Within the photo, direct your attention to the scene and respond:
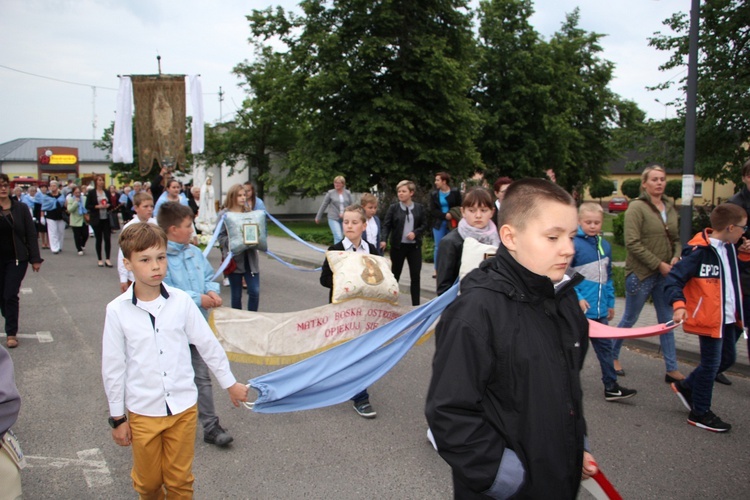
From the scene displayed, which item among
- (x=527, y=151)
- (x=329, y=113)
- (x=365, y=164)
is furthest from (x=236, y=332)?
(x=527, y=151)

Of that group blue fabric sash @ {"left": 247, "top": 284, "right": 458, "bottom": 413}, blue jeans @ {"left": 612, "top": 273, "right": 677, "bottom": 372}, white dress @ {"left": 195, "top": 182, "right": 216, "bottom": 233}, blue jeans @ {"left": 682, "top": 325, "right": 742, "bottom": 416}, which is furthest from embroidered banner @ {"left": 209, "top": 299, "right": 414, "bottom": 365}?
white dress @ {"left": 195, "top": 182, "right": 216, "bottom": 233}

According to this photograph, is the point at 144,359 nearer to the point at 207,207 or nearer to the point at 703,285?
the point at 703,285

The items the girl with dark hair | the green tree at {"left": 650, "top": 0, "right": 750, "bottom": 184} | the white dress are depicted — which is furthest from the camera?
the green tree at {"left": 650, "top": 0, "right": 750, "bottom": 184}

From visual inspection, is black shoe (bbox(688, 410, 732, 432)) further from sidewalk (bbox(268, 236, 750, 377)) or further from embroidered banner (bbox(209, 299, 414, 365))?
embroidered banner (bbox(209, 299, 414, 365))

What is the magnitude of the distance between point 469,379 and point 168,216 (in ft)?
10.1

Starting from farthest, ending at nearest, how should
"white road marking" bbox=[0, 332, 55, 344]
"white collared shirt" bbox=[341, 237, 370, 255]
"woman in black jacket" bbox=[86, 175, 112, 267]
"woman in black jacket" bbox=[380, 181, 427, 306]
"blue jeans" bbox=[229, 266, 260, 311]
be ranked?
"woman in black jacket" bbox=[86, 175, 112, 267] < "woman in black jacket" bbox=[380, 181, 427, 306] < "white road marking" bbox=[0, 332, 55, 344] < "blue jeans" bbox=[229, 266, 260, 311] < "white collared shirt" bbox=[341, 237, 370, 255]

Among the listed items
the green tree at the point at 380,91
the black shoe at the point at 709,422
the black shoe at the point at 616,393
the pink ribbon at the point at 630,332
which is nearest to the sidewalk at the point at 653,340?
the black shoe at the point at 616,393

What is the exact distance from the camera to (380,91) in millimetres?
27391

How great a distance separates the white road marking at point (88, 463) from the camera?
3.99 meters

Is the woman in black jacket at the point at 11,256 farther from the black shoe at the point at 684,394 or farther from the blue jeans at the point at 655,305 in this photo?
the black shoe at the point at 684,394

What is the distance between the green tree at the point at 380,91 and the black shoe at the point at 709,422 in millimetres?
21620

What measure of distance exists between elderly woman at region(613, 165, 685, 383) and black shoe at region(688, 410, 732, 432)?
3.57ft

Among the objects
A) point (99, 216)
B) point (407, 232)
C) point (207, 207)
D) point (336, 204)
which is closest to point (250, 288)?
point (407, 232)

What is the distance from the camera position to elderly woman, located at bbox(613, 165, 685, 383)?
19.1ft
